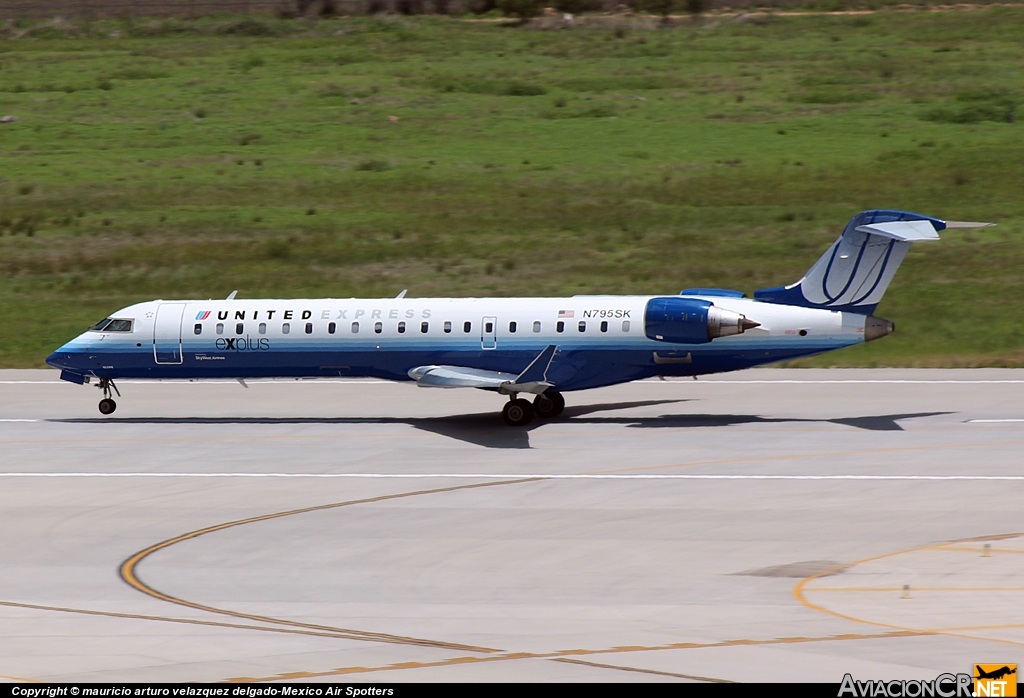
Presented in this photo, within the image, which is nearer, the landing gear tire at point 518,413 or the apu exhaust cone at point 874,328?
the apu exhaust cone at point 874,328

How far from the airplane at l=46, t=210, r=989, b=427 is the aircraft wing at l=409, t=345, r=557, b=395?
39 mm

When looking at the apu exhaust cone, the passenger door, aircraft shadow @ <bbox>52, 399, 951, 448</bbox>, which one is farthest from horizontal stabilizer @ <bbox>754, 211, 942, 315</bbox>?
the passenger door

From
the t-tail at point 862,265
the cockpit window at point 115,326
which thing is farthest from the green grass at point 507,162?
the cockpit window at point 115,326

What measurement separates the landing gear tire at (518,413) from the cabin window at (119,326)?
393 inches

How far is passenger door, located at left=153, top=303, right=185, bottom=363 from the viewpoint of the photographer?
108ft

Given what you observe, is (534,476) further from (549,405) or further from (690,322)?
(549,405)

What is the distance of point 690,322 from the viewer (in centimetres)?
2997

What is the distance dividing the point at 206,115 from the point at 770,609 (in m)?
66.7

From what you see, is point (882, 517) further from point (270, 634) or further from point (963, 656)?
point (270, 634)

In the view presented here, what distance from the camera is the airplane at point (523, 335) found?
3002 centimetres

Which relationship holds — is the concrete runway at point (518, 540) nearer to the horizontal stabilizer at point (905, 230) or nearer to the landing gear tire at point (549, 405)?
the landing gear tire at point (549, 405)

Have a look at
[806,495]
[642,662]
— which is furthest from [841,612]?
[806,495]

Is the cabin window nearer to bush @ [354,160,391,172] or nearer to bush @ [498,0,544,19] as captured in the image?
bush @ [354,160,391,172]

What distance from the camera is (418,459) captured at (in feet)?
88.5
